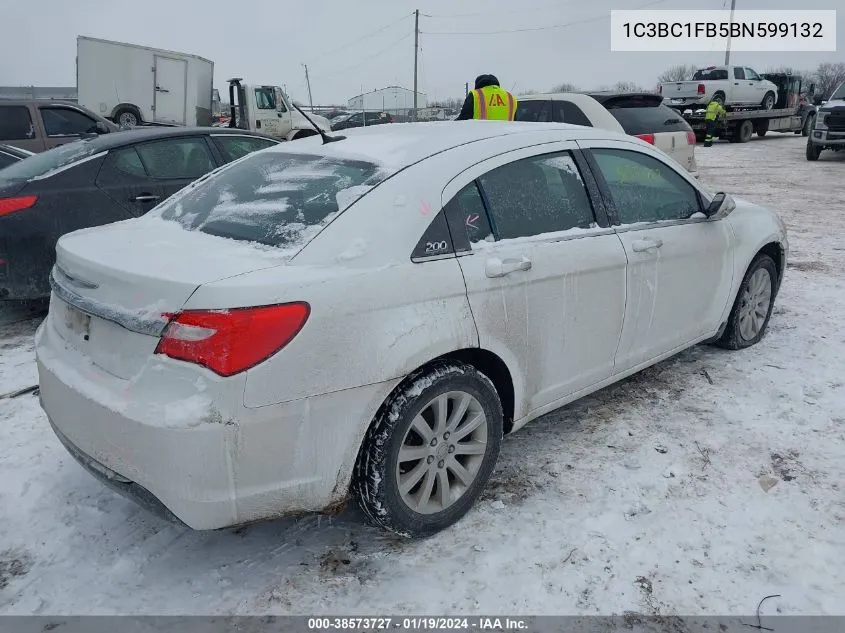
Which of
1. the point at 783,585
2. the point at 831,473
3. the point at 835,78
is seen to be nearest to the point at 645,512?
the point at 783,585

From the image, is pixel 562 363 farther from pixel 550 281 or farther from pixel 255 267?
pixel 255 267

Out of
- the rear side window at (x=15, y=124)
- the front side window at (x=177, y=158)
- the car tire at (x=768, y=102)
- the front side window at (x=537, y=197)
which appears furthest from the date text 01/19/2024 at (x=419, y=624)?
the car tire at (x=768, y=102)

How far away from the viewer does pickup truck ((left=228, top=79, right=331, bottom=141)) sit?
1920 centimetres

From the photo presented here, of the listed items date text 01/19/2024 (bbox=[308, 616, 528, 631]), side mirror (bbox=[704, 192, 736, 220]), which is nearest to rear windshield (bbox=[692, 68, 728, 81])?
side mirror (bbox=[704, 192, 736, 220])

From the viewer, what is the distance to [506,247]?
2.87 m

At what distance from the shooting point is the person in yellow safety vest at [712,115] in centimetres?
2144

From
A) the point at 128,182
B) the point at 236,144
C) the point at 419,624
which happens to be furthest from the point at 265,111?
the point at 419,624

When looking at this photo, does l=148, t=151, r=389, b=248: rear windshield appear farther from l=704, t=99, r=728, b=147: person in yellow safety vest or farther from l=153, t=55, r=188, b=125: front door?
l=704, t=99, r=728, b=147: person in yellow safety vest

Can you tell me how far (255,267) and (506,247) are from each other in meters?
1.09

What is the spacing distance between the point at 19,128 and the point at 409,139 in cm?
960

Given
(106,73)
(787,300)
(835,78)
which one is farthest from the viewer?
(835,78)

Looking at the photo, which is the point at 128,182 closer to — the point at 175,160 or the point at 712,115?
the point at 175,160

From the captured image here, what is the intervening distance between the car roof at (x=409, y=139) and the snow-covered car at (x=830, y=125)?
51.8 feet

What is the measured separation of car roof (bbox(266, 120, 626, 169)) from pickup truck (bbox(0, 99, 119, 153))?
8148 millimetres
